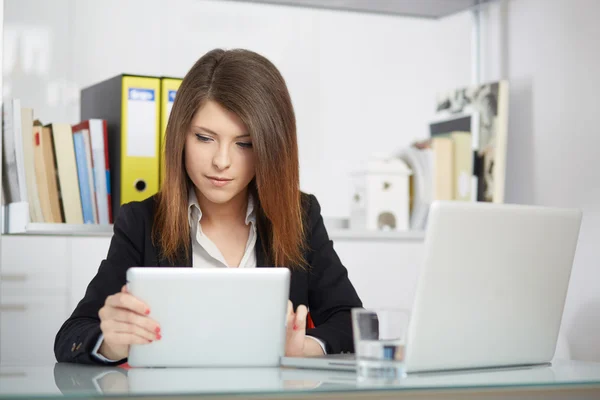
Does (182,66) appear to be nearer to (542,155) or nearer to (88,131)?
(88,131)

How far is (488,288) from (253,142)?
0.68 metres

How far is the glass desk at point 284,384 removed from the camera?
0.85 metres

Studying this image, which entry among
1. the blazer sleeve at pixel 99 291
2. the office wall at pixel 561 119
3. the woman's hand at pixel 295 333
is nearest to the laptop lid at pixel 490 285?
the woman's hand at pixel 295 333

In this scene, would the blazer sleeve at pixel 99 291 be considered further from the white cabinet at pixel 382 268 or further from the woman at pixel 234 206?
the white cabinet at pixel 382 268

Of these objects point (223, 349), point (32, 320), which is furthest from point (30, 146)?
point (223, 349)

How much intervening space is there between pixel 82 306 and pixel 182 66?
60.6 inches

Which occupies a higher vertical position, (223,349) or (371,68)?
(371,68)

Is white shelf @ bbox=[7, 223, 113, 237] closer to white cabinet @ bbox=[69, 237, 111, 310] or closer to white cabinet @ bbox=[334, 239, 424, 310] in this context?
white cabinet @ bbox=[69, 237, 111, 310]

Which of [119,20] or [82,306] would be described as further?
[119,20]

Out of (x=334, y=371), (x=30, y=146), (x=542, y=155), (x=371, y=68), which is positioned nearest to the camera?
(x=334, y=371)

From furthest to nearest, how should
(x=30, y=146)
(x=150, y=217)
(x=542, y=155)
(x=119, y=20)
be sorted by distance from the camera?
(x=119, y=20) → (x=542, y=155) → (x=30, y=146) → (x=150, y=217)

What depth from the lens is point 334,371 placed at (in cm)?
110

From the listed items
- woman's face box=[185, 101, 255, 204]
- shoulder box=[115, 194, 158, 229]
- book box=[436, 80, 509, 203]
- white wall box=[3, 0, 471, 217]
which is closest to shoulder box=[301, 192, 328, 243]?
woman's face box=[185, 101, 255, 204]

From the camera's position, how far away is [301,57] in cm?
308
